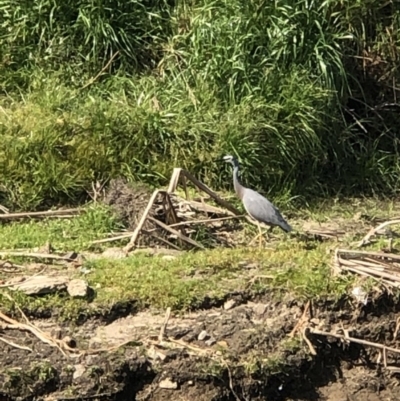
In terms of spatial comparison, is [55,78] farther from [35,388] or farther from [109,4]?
[35,388]

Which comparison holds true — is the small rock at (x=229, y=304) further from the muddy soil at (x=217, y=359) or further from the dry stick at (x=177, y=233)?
the dry stick at (x=177, y=233)

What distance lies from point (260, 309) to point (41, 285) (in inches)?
48.0

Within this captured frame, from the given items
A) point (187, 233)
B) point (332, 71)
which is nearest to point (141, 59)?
point (332, 71)

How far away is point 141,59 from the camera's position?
8.94 m

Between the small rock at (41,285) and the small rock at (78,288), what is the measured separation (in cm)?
4

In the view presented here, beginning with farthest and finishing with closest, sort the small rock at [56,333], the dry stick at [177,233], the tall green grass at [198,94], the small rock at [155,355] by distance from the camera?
the tall green grass at [198,94] → the dry stick at [177,233] → the small rock at [56,333] → the small rock at [155,355]

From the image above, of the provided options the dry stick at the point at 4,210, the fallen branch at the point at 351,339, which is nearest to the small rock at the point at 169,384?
the fallen branch at the point at 351,339

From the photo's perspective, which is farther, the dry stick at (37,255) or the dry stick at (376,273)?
the dry stick at (37,255)

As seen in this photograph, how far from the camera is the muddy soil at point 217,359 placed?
16.6 feet

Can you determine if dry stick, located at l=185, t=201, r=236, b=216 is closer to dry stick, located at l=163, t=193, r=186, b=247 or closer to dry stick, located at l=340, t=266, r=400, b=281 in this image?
dry stick, located at l=163, t=193, r=186, b=247

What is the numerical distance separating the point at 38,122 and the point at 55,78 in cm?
86

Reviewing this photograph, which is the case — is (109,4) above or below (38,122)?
above

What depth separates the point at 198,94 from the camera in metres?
8.33

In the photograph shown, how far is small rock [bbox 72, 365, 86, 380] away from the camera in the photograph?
5.05m
